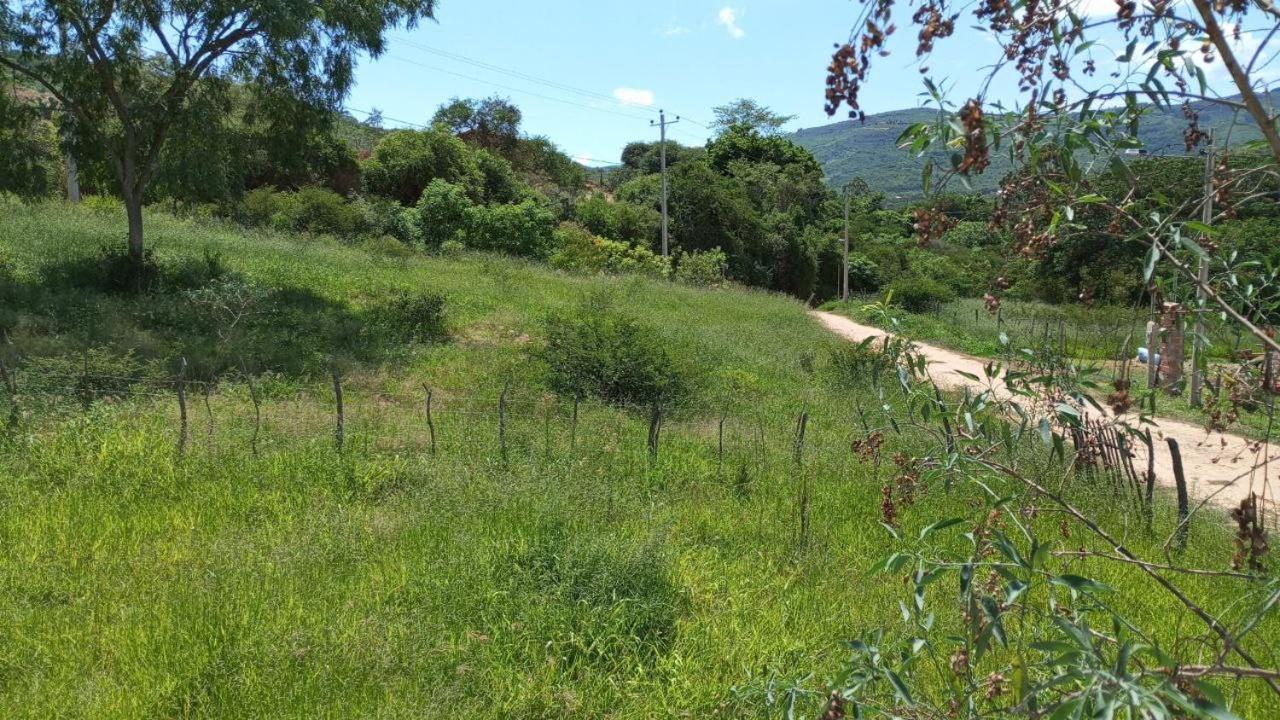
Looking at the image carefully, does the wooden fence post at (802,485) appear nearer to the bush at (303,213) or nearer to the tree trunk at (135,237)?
the tree trunk at (135,237)

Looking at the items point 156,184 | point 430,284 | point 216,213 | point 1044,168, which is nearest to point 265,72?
point 156,184

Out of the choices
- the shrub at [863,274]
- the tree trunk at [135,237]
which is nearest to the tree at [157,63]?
the tree trunk at [135,237]

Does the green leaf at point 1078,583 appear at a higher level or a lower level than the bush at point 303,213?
lower

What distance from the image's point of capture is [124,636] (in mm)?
3803

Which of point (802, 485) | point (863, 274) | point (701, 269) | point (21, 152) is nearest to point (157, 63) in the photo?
point (21, 152)

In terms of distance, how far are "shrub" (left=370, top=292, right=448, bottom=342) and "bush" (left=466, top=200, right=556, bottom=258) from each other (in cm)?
1256

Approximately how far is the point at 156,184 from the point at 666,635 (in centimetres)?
1460

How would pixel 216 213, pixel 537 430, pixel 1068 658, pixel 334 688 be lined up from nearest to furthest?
1. pixel 1068 658
2. pixel 334 688
3. pixel 537 430
4. pixel 216 213

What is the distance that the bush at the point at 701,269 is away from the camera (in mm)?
28844

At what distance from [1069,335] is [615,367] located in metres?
17.1

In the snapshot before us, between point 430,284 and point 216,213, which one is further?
point 216,213

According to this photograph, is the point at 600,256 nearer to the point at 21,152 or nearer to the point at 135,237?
the point at 135,237

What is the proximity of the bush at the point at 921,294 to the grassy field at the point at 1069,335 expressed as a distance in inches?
31.2

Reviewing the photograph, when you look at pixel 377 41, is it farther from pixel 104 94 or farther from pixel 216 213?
pixel 216 213
